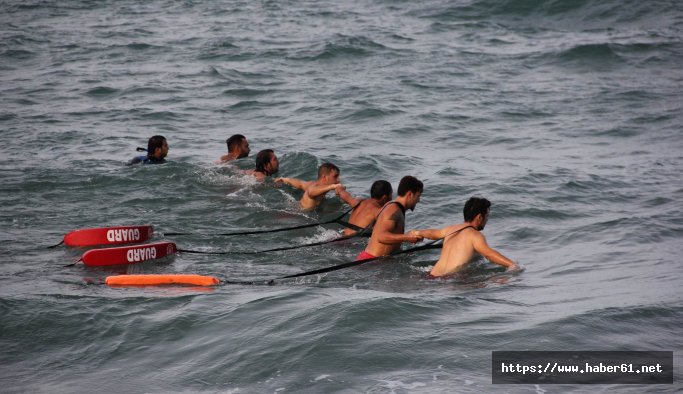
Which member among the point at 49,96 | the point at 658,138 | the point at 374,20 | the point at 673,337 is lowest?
the point at 673,337

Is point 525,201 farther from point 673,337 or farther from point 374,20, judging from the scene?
point 374,20

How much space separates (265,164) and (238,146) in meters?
1.28

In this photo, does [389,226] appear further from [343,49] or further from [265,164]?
[343,49]

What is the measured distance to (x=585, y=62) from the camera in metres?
25.0

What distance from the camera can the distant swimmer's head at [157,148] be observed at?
53.9 ft

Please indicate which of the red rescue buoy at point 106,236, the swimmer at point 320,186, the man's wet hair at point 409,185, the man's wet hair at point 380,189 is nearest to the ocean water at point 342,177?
the red rescue buoy at point 106,236

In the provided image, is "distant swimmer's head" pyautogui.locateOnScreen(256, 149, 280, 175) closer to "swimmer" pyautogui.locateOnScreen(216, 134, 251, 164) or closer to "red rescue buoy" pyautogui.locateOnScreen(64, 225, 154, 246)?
"swimmer" pyautogui.locateOnScreen(216, 134, 251, 164)

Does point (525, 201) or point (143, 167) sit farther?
point (143, 167)

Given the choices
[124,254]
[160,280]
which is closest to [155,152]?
[124,254]

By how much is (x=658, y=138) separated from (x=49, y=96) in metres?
14.4

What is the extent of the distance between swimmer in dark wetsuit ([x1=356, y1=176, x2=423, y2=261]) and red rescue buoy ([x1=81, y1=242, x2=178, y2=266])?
105 inches

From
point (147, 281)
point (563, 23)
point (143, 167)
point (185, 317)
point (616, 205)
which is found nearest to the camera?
point (185, 317)

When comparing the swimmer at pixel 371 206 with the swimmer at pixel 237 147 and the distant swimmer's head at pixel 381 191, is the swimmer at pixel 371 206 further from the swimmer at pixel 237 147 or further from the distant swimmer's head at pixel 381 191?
the swimmer at pixel 237 147

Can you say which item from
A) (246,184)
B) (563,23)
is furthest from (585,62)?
(246,184)
